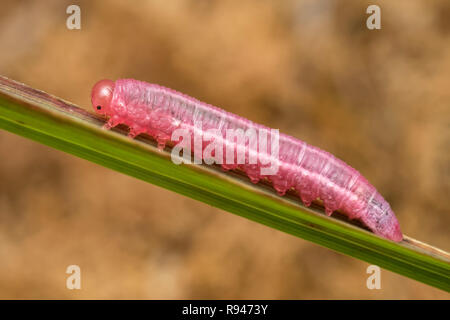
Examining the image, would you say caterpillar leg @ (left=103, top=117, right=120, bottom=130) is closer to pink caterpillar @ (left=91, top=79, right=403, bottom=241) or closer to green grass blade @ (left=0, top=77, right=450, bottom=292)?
green grass blade @ (left=0, top=77, right=450, bottom=292)

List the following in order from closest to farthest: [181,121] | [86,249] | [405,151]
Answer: [181,121], [86,249], [405,151]

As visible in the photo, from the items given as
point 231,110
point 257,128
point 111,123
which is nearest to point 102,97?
point 111,123

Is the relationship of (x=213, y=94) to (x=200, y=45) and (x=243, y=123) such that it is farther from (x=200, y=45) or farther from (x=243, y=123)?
(x=243, y=123)

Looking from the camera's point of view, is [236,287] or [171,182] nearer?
[171,182]

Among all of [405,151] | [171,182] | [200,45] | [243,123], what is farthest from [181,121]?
[405,151]

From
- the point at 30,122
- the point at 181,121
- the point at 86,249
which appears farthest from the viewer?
the point at 86,249

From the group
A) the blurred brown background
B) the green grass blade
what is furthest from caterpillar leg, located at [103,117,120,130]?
the blurred brown background

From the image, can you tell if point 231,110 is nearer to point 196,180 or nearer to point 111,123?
point 111,123
